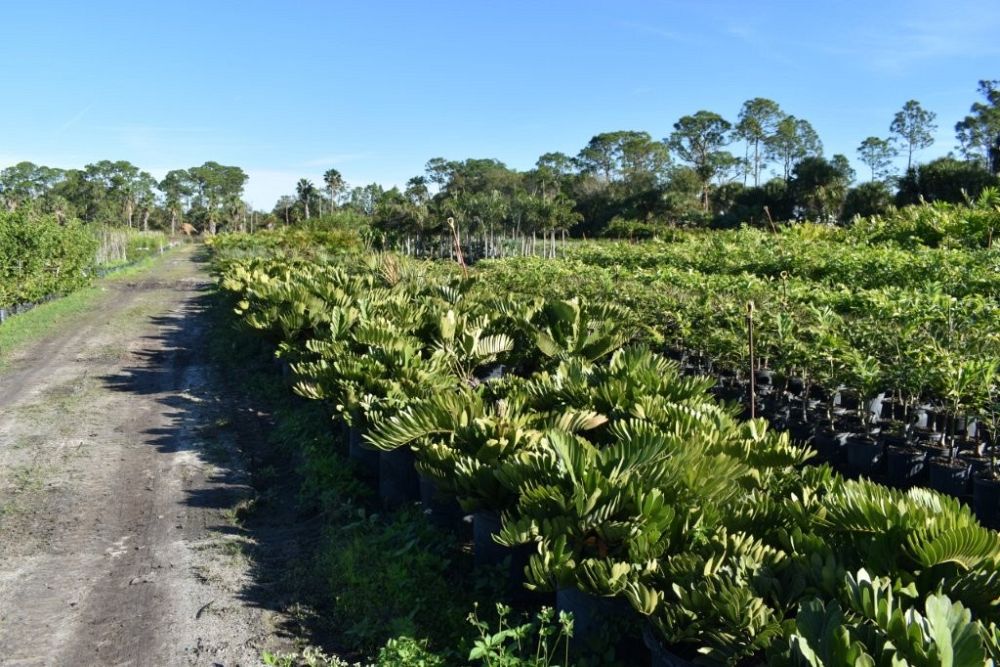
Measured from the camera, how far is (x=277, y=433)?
739 cm

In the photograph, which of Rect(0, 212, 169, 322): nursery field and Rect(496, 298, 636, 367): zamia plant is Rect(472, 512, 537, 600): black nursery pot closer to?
Rect(496, 298, 636, 367): zamia plant

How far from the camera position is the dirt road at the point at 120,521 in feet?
12.3

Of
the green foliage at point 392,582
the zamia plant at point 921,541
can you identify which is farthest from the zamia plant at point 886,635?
the green foliage at point 392,582

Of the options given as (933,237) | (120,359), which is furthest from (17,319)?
(933,237)

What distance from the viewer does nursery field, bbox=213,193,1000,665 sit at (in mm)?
2406

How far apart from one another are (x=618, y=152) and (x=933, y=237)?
63851 mm

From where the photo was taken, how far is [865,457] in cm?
588

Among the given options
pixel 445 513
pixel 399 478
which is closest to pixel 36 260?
pixel 399 478

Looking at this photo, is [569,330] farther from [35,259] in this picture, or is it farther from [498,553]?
[35,259]

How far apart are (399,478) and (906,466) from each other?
3777mm

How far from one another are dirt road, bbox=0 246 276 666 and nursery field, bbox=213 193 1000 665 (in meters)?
1.03

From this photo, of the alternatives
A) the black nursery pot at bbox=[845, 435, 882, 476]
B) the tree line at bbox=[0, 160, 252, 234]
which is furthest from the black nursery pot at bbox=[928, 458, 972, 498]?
the tree line at bbox=[0, 160, 252, 234]

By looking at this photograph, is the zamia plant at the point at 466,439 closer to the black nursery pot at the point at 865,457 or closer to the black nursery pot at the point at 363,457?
the black nursery pot at the point at 363,457

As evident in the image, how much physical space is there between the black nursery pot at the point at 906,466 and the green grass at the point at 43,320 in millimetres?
10937
